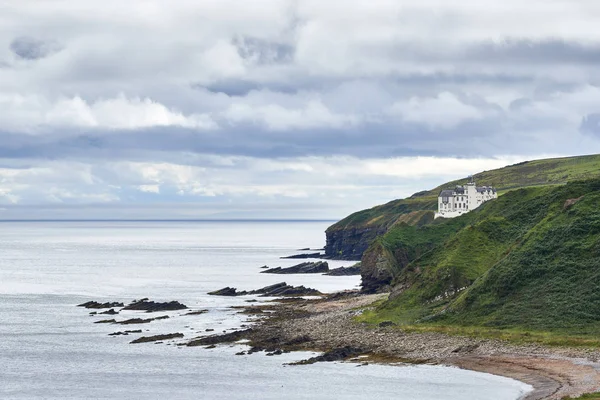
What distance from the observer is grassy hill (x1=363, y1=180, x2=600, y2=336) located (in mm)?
116000

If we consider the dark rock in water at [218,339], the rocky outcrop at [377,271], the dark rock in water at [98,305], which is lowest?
the dark rock in water at [218,339]

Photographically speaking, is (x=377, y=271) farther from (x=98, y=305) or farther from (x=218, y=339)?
(x=218, y=339)

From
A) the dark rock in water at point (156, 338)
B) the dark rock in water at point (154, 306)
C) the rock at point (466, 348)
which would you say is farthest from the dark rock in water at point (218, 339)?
the dark rock in water at point (154, 306)

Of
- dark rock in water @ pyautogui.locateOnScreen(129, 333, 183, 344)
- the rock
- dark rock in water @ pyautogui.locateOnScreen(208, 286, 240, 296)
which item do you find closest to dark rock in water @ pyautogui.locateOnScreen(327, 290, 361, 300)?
dark rock in water @ pyautogui.locateOnScreen(208, 286, 240, 296)

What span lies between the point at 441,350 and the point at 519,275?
1020 inches

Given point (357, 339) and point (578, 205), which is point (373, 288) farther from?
point (357, 339)

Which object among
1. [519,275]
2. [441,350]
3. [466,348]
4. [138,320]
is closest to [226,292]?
[138,320]

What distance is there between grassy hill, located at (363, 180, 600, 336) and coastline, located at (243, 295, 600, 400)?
660 centimetres

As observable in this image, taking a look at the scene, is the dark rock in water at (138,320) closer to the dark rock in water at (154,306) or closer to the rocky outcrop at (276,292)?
the dark rock in water at (154,306)

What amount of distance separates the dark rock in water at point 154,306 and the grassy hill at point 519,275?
41.2 meters

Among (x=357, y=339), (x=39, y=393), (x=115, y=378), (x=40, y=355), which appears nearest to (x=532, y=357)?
(x=357, y=339)

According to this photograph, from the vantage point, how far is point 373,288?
179375 mm

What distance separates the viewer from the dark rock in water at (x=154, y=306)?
534 ft

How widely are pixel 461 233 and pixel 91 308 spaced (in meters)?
69.1
